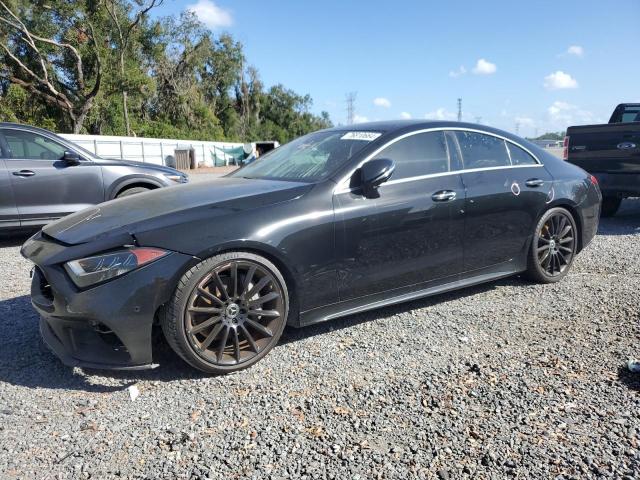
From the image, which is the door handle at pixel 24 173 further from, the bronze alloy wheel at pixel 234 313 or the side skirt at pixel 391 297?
the side skirt at pixel 391 297

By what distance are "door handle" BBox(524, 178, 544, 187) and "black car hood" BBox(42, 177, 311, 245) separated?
220 centimetres

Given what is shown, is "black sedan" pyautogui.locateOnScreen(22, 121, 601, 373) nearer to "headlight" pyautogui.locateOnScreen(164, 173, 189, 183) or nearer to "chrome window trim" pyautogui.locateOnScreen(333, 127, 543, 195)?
"chrome window trim" pyautogui.locateOnScreen(333, 127, 543, 195)

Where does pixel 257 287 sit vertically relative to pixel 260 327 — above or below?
above

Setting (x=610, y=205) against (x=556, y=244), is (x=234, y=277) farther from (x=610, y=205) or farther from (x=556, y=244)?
(x=610, y=205)

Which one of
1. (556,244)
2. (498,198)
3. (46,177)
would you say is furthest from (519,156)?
(46,177)

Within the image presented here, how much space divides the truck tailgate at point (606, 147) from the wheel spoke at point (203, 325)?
693 cm

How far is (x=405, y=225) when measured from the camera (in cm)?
381

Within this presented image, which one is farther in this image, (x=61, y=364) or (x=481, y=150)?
(x=481, y=150)

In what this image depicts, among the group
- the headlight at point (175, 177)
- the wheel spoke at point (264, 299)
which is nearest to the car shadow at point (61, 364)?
the wheel spoke at point (264, 299)

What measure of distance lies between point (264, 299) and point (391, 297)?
1.07m

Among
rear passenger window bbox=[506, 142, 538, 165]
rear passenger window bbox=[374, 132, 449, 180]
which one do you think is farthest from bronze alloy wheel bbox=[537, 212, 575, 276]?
rear passenger window bbox=[374, 132, 449, 180]

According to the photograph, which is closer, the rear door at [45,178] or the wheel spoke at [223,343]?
the wheel spoke at [223,343]

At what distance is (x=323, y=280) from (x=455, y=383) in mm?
1059

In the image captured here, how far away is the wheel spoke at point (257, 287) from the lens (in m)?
3.20
